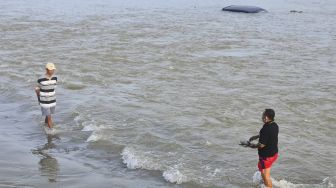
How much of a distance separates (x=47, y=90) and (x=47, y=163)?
2.06 metres

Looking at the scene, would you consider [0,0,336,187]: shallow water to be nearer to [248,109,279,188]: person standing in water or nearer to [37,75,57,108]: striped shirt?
[37,75,57,108]: striped shirt

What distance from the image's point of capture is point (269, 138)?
782cm

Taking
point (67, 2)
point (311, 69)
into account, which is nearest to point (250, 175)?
point (311, 69)

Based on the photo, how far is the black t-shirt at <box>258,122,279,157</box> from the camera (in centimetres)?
779

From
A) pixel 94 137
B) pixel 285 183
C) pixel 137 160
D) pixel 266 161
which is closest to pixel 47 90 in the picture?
pixel 94 137

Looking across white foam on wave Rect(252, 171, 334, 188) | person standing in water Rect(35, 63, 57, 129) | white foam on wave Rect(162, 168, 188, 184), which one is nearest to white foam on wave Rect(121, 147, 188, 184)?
white foam on wave Rect(162, 168, 188, 184)

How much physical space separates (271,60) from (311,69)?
7.66 feet

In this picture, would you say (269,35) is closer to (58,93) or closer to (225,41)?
(225,41)

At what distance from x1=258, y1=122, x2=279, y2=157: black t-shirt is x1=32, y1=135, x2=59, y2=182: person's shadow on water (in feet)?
11.1

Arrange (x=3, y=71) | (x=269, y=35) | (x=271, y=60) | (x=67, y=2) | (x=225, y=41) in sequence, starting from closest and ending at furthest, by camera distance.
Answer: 1. (x=3, y=71)
2. (x=271, y=60)
3. (x=225, y=41)
4. (x=269, y=35)
5. (x=67, y=2)

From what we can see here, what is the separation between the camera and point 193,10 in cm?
4666

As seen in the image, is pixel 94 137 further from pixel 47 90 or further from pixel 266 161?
pixel 266 161

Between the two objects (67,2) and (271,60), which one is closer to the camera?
(271,60)

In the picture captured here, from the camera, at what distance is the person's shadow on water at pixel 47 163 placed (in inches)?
345
